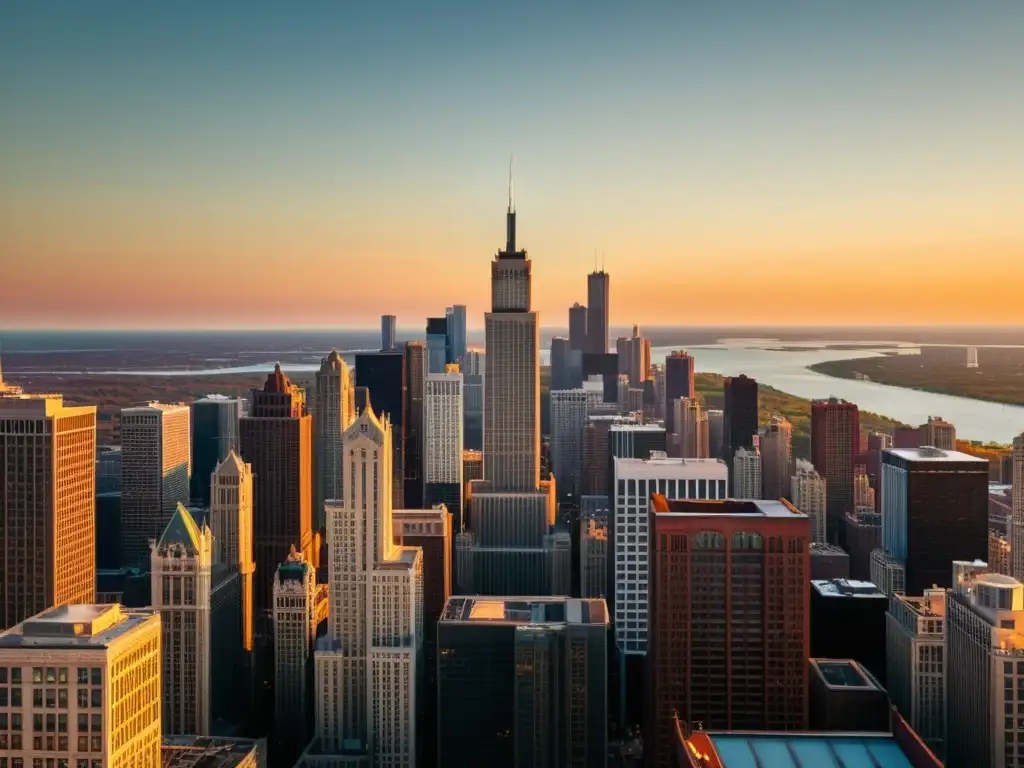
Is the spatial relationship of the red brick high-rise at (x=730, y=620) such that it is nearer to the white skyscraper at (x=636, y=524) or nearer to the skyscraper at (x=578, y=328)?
the white skyscraper at (x=636, y=524)

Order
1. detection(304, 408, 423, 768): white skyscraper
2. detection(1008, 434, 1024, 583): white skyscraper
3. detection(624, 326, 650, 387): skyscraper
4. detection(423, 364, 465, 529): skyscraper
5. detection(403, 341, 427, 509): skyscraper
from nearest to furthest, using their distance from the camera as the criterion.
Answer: detection(304, 408, 423, 768): white skyscraper
detection(1008, 434, 1024, 583): white skyscraper
detection(403, 341, 427, 509): skyscraper
detection(423, 364, 465, 529): skyscraper
detection(624, 326, 650, 387): skyscraper

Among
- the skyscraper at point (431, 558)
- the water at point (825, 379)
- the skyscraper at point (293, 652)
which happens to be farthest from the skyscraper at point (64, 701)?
the skyscraper at point (431, 558)

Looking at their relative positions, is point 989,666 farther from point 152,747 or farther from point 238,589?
point 238,589

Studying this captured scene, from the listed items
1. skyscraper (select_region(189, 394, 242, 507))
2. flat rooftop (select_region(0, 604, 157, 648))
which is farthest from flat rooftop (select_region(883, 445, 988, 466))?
flat rooftop (select_region(0, 604, 157, 648))

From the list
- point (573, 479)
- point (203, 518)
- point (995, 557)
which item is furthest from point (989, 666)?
point (573, 479)

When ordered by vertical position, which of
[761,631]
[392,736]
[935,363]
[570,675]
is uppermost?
[935,363]

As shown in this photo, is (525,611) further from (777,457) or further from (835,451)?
(835,451)

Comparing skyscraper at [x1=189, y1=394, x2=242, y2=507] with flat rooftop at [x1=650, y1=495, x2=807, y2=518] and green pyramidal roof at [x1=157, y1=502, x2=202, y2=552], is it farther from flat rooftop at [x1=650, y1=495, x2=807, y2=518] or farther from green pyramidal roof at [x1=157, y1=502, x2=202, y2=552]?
flat rooftop at [x1=650, y1=495, x2=807, y2=518]

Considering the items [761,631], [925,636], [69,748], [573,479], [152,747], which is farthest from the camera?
[573,479]
